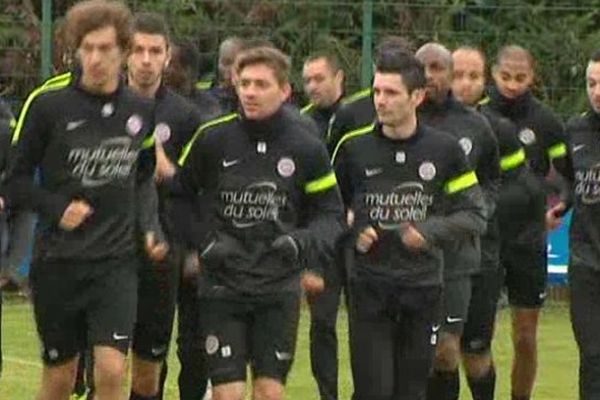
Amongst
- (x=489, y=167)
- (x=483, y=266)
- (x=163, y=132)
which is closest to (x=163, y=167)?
(x=163, y=132)

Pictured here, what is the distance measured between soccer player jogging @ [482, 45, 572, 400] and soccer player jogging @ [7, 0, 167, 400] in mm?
3756

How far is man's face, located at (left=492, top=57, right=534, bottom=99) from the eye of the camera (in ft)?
48.0

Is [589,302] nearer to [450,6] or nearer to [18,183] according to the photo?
[18,183]

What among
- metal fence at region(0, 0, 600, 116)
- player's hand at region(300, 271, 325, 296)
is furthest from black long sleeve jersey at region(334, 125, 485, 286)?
metal fence at region(0, 0, 600, 116)

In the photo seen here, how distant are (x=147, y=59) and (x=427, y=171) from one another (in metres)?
1.83

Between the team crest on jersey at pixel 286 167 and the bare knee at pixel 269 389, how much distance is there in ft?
3.42

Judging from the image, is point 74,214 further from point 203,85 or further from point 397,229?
point 203,85

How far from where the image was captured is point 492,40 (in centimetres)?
2378

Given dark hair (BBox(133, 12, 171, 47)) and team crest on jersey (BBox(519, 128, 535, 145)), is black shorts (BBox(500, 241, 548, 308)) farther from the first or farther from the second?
dark hair (BBox(133, 12, 171, 47))

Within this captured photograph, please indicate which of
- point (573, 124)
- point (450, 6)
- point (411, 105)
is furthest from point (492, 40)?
point (411, 105)

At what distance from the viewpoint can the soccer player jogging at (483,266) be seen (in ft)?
46.2

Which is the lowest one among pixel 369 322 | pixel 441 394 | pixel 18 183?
pixel 441 394

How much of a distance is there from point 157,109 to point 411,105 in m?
1.79

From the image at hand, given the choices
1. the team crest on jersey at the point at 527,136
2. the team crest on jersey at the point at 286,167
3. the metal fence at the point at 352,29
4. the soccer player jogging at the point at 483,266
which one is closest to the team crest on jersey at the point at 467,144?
the soccer player jogging at the point at 483,266
